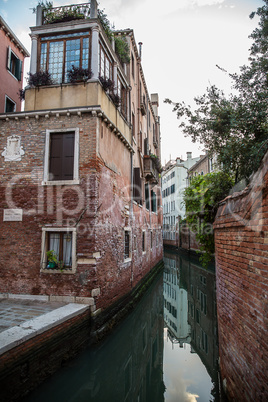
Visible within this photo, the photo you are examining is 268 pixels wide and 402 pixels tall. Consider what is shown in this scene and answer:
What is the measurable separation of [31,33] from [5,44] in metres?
3.30

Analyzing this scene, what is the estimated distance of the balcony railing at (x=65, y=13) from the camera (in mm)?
8055

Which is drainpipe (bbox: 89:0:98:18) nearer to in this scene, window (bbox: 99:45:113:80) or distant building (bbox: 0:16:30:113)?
window (bbox: 99:45:113:80)

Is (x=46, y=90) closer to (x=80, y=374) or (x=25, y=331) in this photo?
(x=25, y=331)

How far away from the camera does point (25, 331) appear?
4363 millimetres

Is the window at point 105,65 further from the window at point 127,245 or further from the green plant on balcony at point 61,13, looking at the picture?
the window at point 127,245

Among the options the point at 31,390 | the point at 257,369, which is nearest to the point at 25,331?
the point at 31,390

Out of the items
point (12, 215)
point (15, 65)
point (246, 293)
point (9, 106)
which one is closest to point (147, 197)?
point (9, 106)

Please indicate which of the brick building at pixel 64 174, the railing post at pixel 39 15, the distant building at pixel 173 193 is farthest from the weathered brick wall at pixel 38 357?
the distant building at pixel 173 193

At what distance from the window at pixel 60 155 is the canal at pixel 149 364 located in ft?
13.7

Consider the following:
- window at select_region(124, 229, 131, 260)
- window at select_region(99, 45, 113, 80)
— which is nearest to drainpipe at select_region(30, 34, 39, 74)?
window at select_region(99, 45, 113, 80)

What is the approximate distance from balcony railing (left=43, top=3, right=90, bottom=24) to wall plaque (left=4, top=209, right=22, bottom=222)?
18.9ft

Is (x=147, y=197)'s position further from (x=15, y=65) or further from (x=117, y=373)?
(x=117, y=373)

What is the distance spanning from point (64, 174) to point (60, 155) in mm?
539

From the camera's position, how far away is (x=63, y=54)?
780 cm
